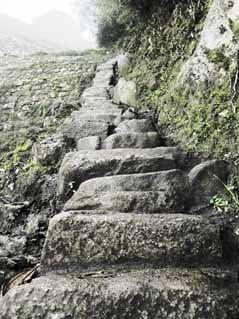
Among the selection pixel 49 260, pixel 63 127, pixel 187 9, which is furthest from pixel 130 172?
pixel 187 9

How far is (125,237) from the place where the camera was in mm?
1478

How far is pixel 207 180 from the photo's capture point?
2.06 m

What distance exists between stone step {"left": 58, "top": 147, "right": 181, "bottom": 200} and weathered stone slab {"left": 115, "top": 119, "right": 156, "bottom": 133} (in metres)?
0.62

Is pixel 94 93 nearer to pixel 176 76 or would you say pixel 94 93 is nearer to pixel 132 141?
pixel 176 76

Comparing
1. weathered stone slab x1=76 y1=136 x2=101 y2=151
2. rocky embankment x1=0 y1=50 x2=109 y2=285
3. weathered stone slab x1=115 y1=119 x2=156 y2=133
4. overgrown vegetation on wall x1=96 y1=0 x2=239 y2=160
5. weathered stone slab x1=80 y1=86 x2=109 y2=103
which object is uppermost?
overgrown vegetation on wall x1=96 y1=0 x2=239 y2=160

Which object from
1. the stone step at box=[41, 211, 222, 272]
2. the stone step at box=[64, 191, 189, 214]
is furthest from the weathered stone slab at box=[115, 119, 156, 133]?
the stone step at box=[41, 211, 222, 272]

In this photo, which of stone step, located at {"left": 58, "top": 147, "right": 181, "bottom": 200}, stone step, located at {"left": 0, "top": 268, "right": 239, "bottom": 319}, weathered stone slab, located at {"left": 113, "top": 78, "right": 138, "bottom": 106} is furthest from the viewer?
weathered stone slab, located at {"left": 113, "top": 78, "right": 138, "bottom": 106}

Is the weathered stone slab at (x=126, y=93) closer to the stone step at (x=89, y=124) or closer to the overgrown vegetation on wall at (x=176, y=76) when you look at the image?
the overgrown vegetation on wall at (x=176, y=76)

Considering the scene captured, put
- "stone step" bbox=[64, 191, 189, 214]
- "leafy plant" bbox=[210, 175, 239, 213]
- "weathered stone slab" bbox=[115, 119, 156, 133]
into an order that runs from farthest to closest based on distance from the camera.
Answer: "weathered stone slab" bbox=[115, 119, 156, 133] → "leafy plant" bbox=[210, 175, 239, 213] → "stone step" bbox=[64, 191, 189, 214]

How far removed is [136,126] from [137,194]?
1202mm

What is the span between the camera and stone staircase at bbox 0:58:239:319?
1.22 meters

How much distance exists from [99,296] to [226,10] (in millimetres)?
2185

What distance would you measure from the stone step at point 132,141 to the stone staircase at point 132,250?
0.33 m

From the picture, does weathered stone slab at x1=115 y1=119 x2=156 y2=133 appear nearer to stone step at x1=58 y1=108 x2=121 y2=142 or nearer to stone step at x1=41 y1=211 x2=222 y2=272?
stone step at x1=58 y1=108 x2=121 y2=142
